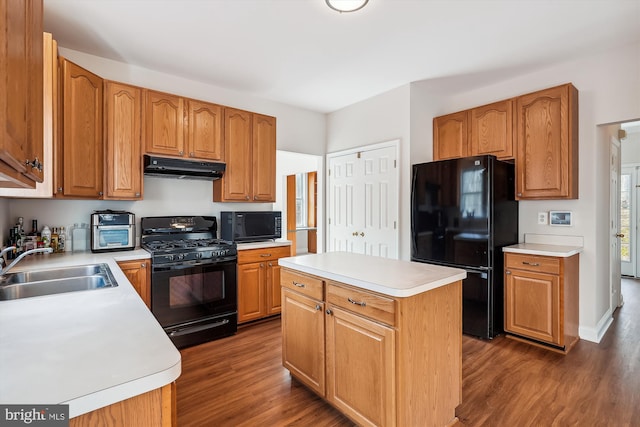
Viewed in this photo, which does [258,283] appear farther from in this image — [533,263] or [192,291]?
[533,263]

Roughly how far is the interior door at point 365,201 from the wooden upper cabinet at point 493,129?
0.89m

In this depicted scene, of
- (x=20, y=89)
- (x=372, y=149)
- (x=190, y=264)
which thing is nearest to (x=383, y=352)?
(x=20, y=89)

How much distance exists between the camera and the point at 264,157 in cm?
375

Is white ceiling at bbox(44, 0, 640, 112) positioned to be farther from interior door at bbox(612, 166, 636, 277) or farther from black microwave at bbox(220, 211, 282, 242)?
interior door at bbox(612, 166, 636, 277)

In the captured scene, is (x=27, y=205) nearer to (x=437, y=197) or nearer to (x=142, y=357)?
(x=142, y=357)

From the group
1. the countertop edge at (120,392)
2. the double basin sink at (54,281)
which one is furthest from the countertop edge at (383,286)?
the double basin sink at (54,281)

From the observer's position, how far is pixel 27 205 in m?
2.68

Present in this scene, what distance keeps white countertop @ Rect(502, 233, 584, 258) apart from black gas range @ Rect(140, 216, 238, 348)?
277 cm

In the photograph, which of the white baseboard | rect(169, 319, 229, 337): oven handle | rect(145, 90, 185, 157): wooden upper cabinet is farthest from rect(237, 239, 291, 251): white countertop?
the white baseboard

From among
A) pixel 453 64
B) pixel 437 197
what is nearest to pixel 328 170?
pixel 437 197

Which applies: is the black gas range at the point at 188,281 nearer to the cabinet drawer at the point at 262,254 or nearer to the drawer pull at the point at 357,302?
the cabinet drawer at the point at 262,254

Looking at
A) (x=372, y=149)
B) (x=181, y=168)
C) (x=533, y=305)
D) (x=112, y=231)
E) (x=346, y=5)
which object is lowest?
(x=533, y=305)

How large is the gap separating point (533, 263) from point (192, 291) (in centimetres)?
315

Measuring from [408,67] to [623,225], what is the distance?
5190 millimetres
